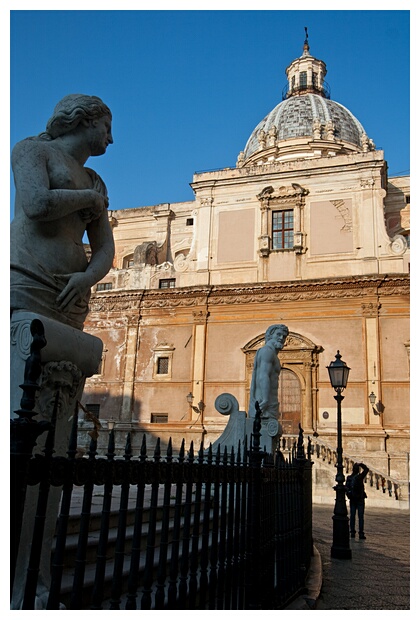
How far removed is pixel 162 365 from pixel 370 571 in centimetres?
1941

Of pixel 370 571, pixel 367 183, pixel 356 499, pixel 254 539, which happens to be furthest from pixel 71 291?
pixel 367 183

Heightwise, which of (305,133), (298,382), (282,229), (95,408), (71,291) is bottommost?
(95,408)

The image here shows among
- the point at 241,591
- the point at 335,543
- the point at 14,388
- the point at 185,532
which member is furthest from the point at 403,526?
the point at 14,388

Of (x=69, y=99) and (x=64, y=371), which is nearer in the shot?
(x=64, y=371)

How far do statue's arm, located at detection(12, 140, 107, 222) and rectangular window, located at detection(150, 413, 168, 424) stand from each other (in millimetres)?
22970

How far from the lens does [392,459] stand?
834 inches

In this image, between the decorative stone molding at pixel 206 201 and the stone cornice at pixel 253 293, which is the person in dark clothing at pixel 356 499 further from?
the decorative stone molding at pixel 206 201

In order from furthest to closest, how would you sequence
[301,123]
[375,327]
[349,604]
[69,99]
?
[301,123]
[375,327]
[349,604]
[69,99]

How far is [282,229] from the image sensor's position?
87.6 ft

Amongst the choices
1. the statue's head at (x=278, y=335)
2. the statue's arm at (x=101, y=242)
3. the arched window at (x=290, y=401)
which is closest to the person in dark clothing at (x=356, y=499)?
the statue's head at (x=278, y=335)

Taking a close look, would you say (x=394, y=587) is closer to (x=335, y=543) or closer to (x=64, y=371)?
(x=335, y=543)

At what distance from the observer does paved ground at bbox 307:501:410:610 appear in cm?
582

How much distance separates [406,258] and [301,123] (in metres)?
15.2

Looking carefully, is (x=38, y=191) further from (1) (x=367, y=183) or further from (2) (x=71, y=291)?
(1) (x=367, y=183)
